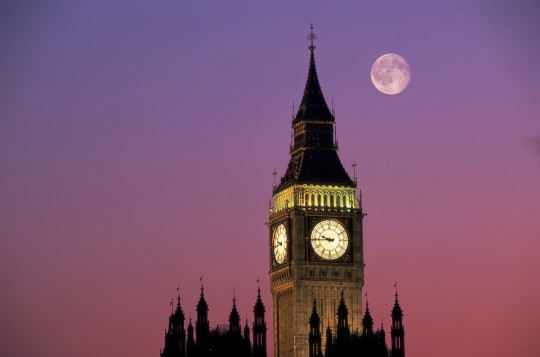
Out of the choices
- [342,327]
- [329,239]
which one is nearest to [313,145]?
[329,239]

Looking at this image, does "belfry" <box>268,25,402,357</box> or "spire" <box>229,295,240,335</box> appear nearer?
"spire" <box>229,295,240,335</box>

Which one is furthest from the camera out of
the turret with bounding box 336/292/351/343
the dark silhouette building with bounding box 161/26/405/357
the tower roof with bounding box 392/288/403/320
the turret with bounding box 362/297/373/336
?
the dark silhouette building with bounding box 161/26/405/357

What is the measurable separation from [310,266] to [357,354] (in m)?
31.0

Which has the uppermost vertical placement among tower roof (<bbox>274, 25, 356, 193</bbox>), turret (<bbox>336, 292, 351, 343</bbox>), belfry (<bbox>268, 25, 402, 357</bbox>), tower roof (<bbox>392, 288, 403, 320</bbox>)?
tower roof (<bbox>274, 25, 356, 193</bbox>)

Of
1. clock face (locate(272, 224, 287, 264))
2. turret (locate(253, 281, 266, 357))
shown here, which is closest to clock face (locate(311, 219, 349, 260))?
clock face (locate(272, 224, 287, 264))

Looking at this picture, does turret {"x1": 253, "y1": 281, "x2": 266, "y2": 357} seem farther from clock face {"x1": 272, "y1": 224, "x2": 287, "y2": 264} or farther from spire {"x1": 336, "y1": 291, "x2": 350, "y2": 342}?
clock face {"x1": 272, "y1": 224, "x2": 287, "y2": 264}

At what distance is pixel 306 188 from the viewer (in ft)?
611

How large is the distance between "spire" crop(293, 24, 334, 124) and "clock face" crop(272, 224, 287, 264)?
10.7 m

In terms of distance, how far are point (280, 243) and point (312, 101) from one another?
45.8 feet

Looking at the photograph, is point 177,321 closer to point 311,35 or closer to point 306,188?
point 306,188

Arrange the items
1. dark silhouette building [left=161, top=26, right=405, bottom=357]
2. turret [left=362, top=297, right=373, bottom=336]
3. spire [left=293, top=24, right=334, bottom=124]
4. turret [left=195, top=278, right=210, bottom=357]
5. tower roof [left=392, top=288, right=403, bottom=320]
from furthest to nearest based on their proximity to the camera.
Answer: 1. spire [left=293, top=24, right=334, bottom=124]
2. dark silhouette building [left=161, top=26, right=405, bottom=357]
3. turret [left=362, top=297, right=373, bottom=336]
4. tower roof [left=392, top=288, right=403, bottom=320]
5. turret [left=195, top=278, right=210, bottom=357]

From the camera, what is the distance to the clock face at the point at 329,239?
185000 millimetres

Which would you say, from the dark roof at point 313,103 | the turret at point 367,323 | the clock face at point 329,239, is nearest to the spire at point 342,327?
the turret at point 367,323

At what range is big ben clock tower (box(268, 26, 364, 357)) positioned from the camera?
184 m
